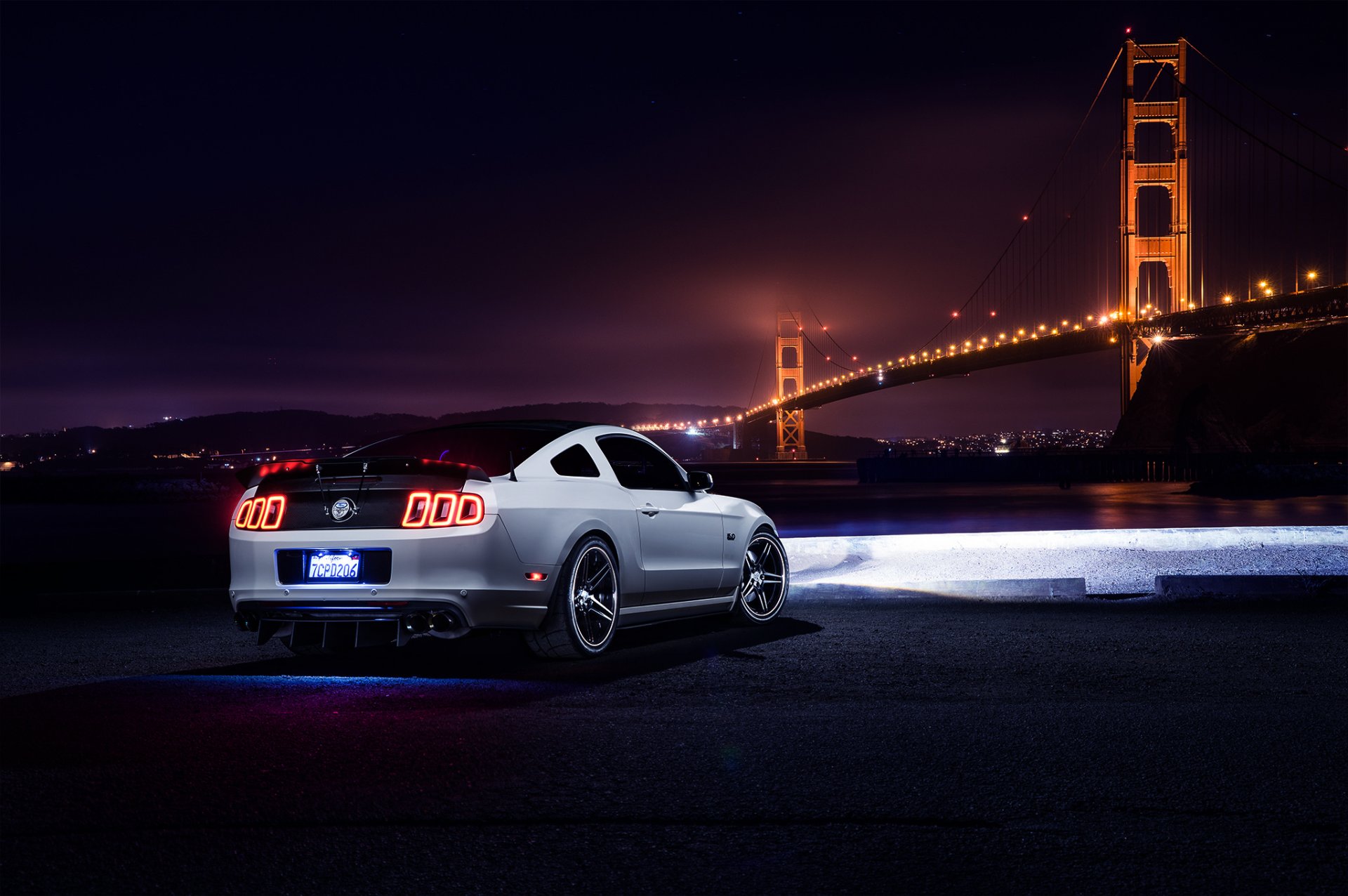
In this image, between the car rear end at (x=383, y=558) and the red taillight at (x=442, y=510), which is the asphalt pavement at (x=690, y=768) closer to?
the car rear end at (x=383, y=558)

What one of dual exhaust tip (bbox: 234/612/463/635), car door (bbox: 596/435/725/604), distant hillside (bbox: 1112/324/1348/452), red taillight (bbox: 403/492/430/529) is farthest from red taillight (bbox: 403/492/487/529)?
distant hillside (bbox: 1112/324/1348/452)

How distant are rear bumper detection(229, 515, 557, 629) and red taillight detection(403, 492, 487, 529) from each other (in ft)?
0.13

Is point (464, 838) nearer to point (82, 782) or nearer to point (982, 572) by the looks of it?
point (82, 782)

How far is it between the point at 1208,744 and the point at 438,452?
4.62 meters

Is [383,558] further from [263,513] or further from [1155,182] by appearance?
[1155,182]

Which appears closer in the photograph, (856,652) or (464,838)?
(464,838)

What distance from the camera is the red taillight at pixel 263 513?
6.91 meters

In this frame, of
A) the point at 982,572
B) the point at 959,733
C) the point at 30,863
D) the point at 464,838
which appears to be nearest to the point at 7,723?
the point at 30,863

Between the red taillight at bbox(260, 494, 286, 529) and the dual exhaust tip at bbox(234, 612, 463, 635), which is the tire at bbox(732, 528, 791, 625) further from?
the red taillight at bbox(260, 494, 286, 529)

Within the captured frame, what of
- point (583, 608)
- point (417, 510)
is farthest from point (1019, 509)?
point (417, 510)

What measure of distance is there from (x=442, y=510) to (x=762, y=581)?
3337mm

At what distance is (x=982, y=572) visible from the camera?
11273mm

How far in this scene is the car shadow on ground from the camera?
7.05m

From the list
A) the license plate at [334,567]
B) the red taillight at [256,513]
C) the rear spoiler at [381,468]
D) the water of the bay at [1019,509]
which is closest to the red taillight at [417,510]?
the rear spoiler at [381,468]
